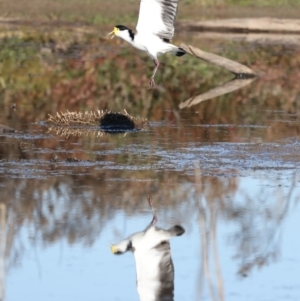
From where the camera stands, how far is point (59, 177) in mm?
7688

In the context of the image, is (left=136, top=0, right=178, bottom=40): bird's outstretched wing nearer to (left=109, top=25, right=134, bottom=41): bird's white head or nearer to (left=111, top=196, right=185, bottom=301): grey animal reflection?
(left=109, top=25, right=134, bottom=41): bird's white head

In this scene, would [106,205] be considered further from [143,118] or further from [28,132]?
[143,118]

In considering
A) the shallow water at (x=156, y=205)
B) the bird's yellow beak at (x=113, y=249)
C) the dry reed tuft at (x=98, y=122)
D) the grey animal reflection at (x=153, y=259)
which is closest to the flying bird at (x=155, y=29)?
the dry reed tuft at (x=98, y=122)

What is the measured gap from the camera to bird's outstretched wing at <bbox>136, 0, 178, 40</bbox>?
9891 mm

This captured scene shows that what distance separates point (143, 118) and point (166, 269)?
17.8 ft

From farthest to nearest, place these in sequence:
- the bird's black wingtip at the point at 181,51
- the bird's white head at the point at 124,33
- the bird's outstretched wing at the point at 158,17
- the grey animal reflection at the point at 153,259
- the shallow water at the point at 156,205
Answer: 1. the bird's white head at the point at 124,33
2. the bird's black wingtip at the point at 181,51
3. the bird's outstretched wing at the point at 158,17
4. the shallow water at the point at 156,205
5. the grey animal reflection at the point at 153,259

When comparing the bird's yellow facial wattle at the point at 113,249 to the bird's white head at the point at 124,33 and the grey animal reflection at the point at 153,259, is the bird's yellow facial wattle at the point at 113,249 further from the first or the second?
the bird's white head at the point at 124,33

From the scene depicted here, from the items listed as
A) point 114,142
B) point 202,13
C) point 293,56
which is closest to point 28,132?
point 114,142

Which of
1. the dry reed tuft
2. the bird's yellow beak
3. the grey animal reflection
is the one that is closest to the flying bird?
the dry reed tuft

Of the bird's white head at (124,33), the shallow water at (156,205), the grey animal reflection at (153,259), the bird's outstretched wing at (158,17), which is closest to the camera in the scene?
the grey animal reflection at (153,259)

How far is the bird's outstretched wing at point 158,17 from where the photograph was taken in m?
9.89

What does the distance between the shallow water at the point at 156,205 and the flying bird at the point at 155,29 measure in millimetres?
852

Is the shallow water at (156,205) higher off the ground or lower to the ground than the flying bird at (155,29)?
lower

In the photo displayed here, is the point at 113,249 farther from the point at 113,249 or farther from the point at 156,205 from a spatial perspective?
the point at 156,205
